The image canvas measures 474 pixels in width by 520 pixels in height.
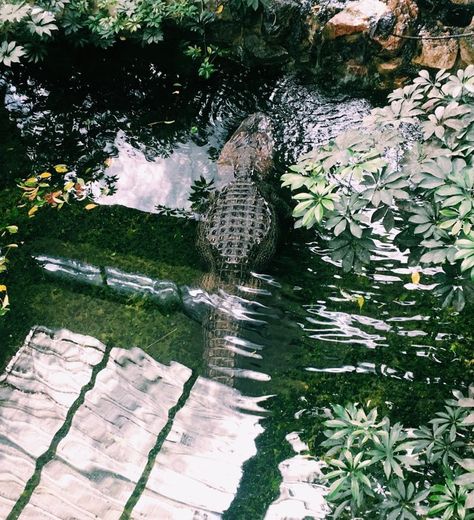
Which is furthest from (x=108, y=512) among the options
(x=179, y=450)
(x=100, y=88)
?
(x=100, y=88)

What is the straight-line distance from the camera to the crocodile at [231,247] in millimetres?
4176

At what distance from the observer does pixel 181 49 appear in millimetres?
6238

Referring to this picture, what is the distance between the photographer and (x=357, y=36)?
5707mm

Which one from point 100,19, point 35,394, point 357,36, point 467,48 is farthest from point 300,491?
point 100,19

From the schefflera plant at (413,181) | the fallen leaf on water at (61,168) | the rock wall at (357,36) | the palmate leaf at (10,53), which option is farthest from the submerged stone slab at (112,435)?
the rock wall at (357,36)

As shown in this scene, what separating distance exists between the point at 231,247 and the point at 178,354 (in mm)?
928

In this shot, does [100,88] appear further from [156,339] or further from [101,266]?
[156,339]

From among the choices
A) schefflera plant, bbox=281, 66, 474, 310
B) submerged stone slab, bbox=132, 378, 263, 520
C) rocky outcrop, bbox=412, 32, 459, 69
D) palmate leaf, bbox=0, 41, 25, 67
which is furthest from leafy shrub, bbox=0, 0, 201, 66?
submerged stone slab, bbox=132, 378, 263, 520

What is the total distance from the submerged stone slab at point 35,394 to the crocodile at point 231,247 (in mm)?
847

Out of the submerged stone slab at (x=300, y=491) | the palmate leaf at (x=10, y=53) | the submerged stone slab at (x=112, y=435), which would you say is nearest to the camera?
the submerged stone slab at (x=300, y=491)

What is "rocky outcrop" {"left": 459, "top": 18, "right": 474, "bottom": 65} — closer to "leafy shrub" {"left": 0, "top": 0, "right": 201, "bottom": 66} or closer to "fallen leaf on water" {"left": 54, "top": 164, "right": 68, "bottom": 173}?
→ "leafy shrub" {"left": 0, "top": 0, "right": 201, "bottom": 66}

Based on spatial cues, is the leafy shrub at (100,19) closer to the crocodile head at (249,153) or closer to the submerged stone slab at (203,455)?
the crocodile head at (249,153)

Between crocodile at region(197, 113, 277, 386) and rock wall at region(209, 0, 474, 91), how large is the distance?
141 centimetres

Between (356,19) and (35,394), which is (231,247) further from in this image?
(356,19)
